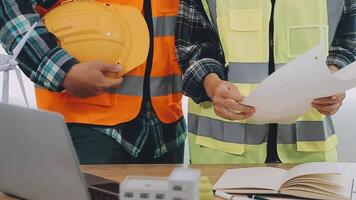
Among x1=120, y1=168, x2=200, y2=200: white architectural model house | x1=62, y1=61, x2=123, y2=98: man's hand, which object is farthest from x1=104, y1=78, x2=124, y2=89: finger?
x1=120, y1=168, x2=200, y2=200: white architectural model house

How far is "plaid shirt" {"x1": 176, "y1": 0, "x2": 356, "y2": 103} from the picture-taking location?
1441mm

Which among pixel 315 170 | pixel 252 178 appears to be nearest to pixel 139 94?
pixel 252 178

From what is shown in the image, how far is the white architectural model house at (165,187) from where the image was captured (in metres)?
0.70

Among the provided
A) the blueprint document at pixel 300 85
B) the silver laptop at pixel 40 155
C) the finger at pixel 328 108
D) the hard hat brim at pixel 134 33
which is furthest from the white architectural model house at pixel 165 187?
the hard hat brim at pixel 134 33

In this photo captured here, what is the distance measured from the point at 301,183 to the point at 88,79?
0.58 meters

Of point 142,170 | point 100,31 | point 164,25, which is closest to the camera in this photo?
point 142,170

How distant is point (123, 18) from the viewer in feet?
4.83

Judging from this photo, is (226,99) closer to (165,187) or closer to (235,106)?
(235,106)

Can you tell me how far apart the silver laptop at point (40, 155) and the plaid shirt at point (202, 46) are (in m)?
0.51

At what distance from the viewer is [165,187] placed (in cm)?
71

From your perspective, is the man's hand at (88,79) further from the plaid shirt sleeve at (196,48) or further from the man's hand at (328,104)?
the man's hand at (328,104)

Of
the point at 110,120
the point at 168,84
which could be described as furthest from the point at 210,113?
the point at 110,120

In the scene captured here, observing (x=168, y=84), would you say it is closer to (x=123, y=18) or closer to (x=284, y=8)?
(x=123, y=18)

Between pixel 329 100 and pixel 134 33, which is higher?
pixel 134 33
